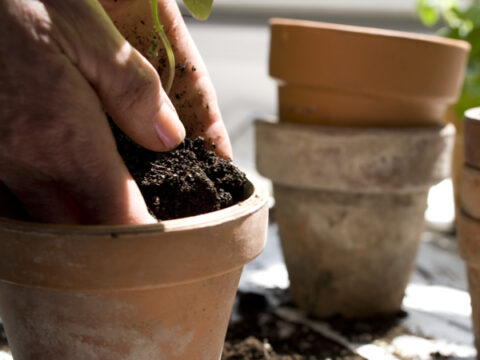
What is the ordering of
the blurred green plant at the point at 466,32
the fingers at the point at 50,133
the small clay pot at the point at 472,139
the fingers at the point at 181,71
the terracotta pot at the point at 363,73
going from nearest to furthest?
the fingers at the point at 50,133, the fingers at the point at 181,71, the small clay pot at the point at 472,139, the terracotta pot at the point at 363,73, the blurred green plant at the point at 466,32

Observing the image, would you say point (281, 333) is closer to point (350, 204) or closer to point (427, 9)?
point (350, 204)

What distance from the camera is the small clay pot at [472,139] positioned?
113 cm

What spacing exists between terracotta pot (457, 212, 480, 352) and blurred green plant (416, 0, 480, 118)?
95 cm

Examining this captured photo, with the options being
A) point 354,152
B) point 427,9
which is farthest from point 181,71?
point 427,9

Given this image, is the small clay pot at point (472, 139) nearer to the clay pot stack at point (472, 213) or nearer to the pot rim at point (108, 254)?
the clay pot stack at point (472, 213)

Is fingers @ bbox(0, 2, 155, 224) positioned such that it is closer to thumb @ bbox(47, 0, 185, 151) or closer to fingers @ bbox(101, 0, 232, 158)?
thumb @ bbox(47, 0, 185, 151)

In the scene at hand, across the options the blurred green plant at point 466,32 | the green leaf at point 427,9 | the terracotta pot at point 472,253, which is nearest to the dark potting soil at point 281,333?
the terracotta pot at point 472,253

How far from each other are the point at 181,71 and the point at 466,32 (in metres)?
1.66

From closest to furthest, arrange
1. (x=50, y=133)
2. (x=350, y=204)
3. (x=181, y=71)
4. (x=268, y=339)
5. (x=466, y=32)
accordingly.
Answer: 1. (x=50, y=133)
2. (x=181, y=71)
3. (x=268, y=339)
4. (x=350, y=204)
5. (x=466, y=32)

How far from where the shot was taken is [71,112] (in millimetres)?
626

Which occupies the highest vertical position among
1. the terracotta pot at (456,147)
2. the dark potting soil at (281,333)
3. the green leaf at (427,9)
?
the green leaf at (427,9)

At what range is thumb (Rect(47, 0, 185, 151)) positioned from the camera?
0.64 metres

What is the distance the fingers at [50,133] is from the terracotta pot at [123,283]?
1.7 inches

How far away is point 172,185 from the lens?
30.6 inches
